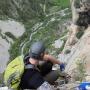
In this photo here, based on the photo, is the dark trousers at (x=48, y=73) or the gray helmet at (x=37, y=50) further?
the dark trousers at (x=48, y=73)

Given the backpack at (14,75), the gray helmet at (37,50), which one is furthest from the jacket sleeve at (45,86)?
the gray helmet at (37,50)

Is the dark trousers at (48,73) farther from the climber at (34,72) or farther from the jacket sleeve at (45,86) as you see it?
the jacket sleeve at (45,86)

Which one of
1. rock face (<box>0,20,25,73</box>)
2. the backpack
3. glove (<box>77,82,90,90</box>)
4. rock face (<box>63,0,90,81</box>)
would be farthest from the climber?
rock face (<box>0,20,25,73</box>)

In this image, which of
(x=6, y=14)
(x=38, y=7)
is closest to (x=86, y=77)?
(x=6, y=14)

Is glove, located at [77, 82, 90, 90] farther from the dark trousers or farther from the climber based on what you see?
the dark trousers

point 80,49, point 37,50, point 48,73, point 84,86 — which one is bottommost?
point 80,49

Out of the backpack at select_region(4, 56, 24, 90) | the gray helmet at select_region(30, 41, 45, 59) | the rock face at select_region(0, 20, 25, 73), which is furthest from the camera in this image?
the rock face at select_region(0, 20, 25, 73)

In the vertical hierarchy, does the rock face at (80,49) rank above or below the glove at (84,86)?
below

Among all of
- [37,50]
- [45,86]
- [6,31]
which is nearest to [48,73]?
[37,50]

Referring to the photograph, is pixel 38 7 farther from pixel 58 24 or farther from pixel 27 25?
pixel 58 24

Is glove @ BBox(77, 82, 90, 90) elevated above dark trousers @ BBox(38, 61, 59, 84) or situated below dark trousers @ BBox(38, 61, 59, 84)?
below

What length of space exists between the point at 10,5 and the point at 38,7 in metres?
8.23

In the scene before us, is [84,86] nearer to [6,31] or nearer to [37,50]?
[37,50]

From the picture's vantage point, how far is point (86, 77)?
38.4ft
